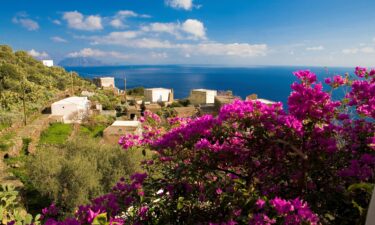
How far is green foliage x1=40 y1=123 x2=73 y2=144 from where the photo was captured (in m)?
19.5

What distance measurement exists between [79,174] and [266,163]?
9.25 metres

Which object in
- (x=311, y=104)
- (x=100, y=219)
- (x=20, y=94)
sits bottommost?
(x=20, y=94)

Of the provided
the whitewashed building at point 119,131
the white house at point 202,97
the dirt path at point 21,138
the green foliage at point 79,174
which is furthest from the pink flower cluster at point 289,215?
the white house at point 202,97

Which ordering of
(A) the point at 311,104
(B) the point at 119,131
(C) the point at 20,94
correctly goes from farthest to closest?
(C) the point at 20,94 < (B) the point at 119,131 < (A) the point at 311,104

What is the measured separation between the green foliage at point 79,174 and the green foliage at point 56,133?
7289mm

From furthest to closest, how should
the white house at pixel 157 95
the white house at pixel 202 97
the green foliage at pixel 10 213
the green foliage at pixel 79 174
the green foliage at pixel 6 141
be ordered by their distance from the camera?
the white house at pixel 157 95, the white house at pixel 202 97, the green foliage at pixel 6 141, the green foliage at pixel 79 174, the green foliage at pixel 10 213

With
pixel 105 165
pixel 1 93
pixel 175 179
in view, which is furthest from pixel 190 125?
pixel 1 93

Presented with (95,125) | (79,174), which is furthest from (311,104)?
(95,125)

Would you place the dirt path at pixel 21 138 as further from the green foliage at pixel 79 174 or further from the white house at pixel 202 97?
the white house at pixel 202 97

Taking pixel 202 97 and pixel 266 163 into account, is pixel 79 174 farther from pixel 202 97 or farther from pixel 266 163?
pixel 202 97

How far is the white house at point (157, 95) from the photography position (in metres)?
52.3

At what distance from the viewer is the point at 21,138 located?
1847 cm

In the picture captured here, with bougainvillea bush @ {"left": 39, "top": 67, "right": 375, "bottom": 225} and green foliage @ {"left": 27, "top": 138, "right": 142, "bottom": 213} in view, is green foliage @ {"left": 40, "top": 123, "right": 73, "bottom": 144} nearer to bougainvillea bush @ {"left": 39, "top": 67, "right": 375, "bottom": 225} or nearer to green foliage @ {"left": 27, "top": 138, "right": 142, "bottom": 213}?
green foliage @ {"left": 27, "top": 138, "right": 142, "bottom": 213}

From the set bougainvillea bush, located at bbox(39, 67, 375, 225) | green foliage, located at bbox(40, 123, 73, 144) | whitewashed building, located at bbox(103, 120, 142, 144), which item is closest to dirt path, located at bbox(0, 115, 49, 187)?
green foliage, located at bbox(40, 123, 73, 144)
